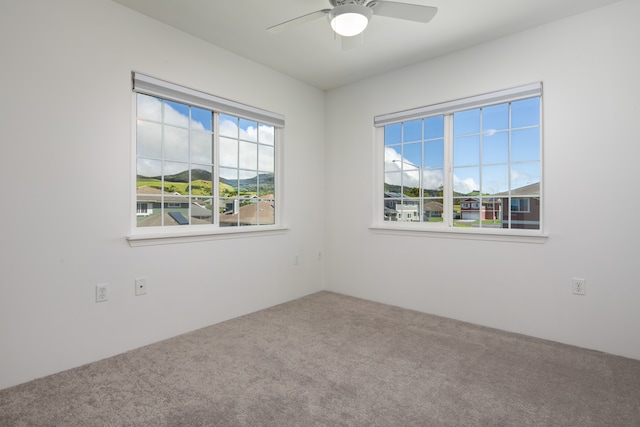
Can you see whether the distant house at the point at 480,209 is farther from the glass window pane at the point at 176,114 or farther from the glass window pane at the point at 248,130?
the glass window pane at the point at 176,114

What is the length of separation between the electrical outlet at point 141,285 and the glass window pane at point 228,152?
4.06 ft

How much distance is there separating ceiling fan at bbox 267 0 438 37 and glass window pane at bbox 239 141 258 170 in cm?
150

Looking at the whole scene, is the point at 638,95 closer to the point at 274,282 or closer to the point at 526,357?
the point at 526,357

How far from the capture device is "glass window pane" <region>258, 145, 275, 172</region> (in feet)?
11.8

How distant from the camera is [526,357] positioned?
2.37 metres

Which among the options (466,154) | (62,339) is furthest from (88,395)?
(466,154)

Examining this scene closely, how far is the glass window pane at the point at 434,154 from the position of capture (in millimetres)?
3340

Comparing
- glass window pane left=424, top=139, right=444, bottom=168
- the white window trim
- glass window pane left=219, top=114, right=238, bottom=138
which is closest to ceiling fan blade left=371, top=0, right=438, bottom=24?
the white window trim

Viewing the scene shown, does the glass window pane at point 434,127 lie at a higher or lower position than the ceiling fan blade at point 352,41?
lower

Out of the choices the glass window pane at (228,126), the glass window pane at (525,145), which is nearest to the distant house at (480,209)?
the glass window pane at (525,145)

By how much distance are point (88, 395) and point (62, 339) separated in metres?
0.50

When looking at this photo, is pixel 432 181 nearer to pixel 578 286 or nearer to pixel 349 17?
pixel 578 286

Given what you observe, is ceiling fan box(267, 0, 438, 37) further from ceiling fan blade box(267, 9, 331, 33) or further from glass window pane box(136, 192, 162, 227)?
glass window pane box(136, 192, 162, 227)

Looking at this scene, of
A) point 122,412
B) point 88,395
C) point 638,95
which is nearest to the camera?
point 122,412
